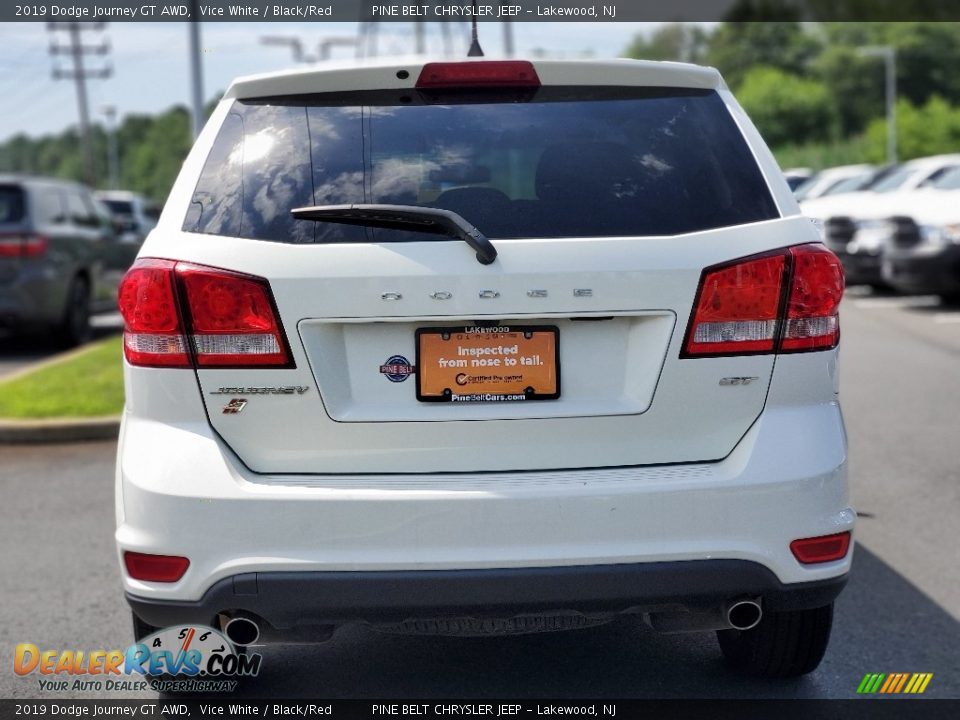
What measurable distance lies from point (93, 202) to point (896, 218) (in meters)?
9.47

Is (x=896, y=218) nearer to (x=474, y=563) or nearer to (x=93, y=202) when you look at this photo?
(x=93, y=202)

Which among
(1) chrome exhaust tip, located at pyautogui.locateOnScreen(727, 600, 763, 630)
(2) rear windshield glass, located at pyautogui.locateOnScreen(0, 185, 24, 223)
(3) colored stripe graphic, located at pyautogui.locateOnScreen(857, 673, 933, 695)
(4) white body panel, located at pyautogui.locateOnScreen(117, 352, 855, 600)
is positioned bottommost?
(2) rear windshield glass, located at pyautogui.locateOnScreen(0, 185, 24, 223)

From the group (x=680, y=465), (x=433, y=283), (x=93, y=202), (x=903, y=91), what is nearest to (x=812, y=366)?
(x=680, y=465)

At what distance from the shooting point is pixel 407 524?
3051mm

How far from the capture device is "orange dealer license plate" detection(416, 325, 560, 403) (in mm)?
3125

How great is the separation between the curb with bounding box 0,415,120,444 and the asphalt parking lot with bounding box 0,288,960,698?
1.98 ft

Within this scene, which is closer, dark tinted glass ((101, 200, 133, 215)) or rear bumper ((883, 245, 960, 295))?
rear bumper ((883, 245, 960, 295))

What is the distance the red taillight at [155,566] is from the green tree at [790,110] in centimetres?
8998

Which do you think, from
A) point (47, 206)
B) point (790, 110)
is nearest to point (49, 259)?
point (47, 206)

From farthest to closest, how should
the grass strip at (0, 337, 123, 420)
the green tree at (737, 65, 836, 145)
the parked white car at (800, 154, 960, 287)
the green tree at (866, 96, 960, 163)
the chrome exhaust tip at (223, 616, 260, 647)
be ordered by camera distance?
the green tree at (737, 65, 836, 145)
the green tree at (866, 96, 960, 163)
the parked white car at (800, 154, 960, 287)
the grass strip at (0, 337, 123, 420)
the chrome exhaust tip at (223, 616, 260, 647)

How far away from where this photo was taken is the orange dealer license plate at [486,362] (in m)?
3.12

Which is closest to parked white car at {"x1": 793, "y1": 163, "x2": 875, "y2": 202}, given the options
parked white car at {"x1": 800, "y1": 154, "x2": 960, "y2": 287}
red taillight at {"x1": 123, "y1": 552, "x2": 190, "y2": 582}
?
parked white car at {"x1": 800, "y1": 154, "x2": 960, "y2": 287}

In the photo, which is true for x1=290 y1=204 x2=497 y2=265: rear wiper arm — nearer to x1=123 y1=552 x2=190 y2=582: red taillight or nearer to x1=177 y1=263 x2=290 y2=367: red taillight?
x1=177 y1=263 x2=290 y2=367: red taillight

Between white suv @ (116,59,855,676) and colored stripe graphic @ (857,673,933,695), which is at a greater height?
white suv @ (116,59,855,676)
